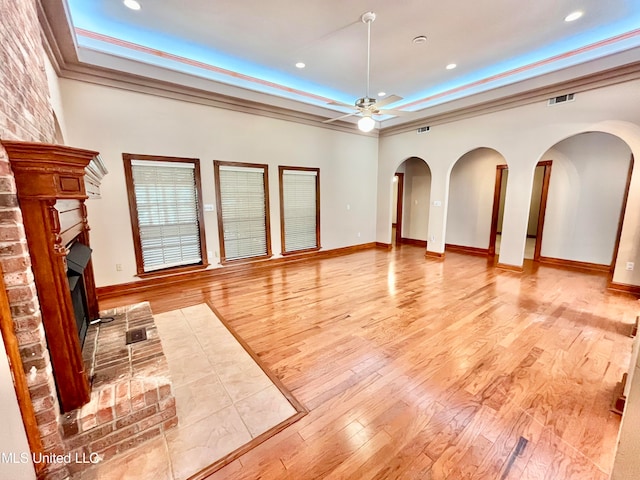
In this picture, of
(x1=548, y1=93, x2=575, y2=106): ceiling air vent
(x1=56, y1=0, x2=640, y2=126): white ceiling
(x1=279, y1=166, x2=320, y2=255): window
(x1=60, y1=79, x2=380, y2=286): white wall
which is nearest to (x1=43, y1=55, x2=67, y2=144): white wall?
(x1=60, y1=79, x2=380, y2=286): white wall

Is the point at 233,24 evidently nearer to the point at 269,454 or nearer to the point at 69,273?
the point at 69,273

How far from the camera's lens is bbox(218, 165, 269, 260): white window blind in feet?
16.3

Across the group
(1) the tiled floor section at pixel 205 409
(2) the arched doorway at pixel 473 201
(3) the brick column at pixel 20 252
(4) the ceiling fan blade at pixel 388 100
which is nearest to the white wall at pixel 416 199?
(2) the arched doorway at pixel 473 201

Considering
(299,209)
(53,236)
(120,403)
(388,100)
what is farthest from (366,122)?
(120,403)

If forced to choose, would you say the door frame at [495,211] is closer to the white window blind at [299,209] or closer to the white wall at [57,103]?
the white window blind at [299,209]

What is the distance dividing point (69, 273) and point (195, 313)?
1.62 metres

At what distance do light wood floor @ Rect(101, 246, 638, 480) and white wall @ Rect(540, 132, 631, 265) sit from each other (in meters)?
1.04

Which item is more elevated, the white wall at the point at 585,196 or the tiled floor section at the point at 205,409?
the white wall at the point at 585,196

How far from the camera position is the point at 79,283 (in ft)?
7.66

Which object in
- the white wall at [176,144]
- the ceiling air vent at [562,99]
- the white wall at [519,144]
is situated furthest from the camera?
the ceiling air vent at [562,99]

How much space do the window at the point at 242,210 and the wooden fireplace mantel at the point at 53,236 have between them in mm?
3436

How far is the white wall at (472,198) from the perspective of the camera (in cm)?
652

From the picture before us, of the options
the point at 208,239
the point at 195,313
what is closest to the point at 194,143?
the point at 208,239

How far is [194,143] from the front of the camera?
451cm
